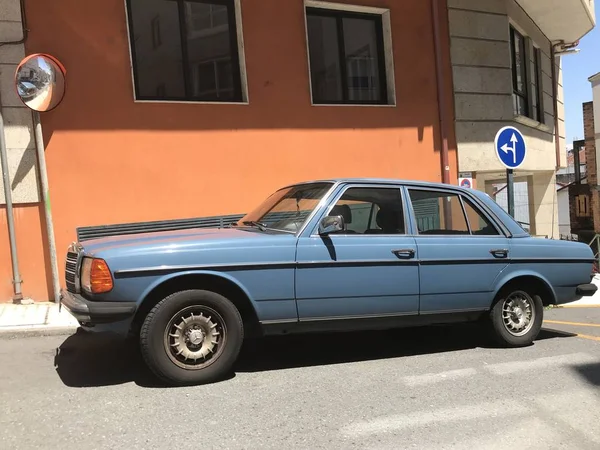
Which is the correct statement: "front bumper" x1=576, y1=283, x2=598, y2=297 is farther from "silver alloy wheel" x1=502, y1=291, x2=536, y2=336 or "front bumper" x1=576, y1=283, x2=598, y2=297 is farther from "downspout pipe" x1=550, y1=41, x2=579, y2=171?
"downspout pipe" x1=550, y1=41, x2=579, y2=171

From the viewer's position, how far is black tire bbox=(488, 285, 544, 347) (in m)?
5.26

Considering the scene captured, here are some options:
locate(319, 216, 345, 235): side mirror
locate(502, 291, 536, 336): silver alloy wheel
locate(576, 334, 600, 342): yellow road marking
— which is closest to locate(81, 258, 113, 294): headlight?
locate(319, 216, 345, 235): side mirror

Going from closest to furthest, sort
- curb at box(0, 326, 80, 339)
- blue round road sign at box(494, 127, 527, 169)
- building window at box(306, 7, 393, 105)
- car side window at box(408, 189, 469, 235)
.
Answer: car side window at box(408, 189, 469, 235), curb at box(0, 326, 80, 339), blue round road sign at box(494, 127, 527, 169), building window at box(306, 7, 393, 105)

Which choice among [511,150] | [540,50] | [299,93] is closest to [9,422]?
[299,93]

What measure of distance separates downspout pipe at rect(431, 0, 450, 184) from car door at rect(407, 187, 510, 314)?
16.8ft

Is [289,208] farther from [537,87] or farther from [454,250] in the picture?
[537,87]

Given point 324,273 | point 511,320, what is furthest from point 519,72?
point 324,273

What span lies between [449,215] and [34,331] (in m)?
4.75

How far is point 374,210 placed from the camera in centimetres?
500

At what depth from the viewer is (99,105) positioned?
7703 millimetres

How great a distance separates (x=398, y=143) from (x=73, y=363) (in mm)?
7079

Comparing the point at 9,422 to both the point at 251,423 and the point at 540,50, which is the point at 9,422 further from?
the point at 540,50

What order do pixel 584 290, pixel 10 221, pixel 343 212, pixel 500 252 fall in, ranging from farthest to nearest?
pixel 10 221 → pixel 584 290 → pixel 500 252 → pixel 343 212

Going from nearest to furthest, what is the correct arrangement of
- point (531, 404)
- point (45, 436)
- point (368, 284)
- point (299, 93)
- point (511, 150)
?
1. point (45, 436)
2. point (531, 404)
3. point (368, 284)
4. point (511, 150)
5. point (299, 93)
